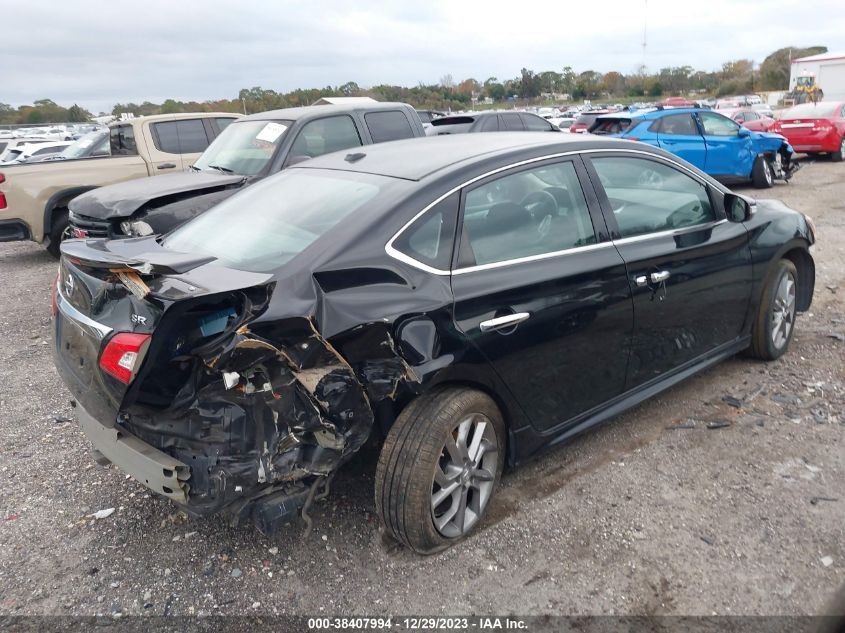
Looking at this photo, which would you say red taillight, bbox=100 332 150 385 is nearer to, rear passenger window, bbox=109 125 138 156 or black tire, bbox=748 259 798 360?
black tire, bbox=748 259 798 360

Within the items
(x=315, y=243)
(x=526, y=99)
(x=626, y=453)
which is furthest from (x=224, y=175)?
(x=526, y=99)

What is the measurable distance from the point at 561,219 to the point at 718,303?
139 cm

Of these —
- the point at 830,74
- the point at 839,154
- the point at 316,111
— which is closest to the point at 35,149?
the point at 316,111

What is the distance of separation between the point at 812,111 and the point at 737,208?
1578 centimetres

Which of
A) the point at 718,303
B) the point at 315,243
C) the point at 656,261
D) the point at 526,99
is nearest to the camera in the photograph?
the point at 315,243

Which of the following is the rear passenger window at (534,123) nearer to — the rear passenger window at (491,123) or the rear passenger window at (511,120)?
the rear passenger window at (511,120)

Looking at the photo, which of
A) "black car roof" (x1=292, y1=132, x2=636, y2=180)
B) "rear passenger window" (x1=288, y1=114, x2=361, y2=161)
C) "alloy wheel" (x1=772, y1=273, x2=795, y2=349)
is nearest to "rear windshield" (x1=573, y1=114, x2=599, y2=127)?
"rear passenger window" (x1=288, y1=114, x2=361, y2=161)

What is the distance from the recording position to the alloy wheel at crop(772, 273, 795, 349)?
15.3 ft

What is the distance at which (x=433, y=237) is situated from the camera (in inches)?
117

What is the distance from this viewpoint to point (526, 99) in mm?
72438

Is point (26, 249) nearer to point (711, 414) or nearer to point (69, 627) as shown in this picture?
point (69, 627)

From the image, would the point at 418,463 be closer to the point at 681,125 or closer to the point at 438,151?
the point at 438,151

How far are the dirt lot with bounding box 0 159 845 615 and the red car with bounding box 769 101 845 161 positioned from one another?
1548cm

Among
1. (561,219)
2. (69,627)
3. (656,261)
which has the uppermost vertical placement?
(561,219)
